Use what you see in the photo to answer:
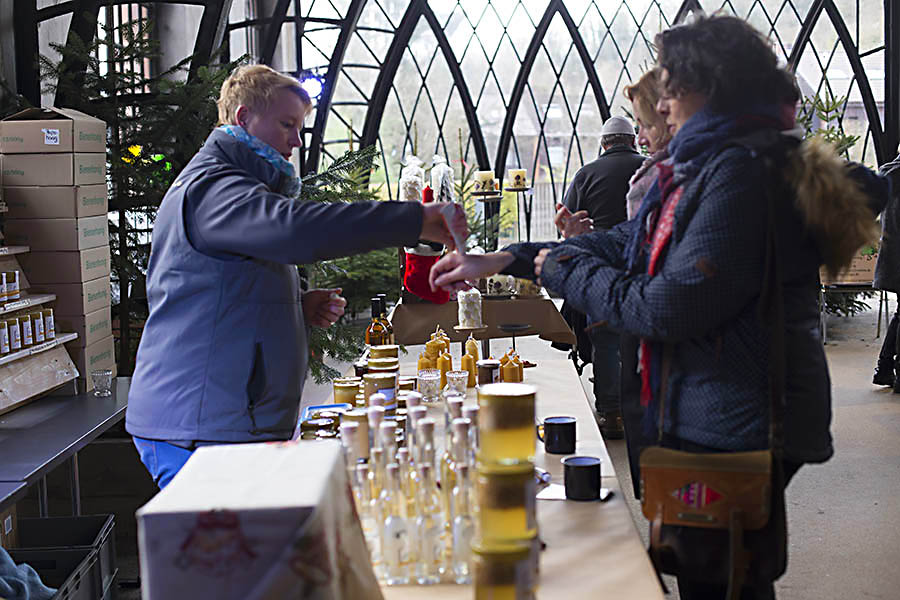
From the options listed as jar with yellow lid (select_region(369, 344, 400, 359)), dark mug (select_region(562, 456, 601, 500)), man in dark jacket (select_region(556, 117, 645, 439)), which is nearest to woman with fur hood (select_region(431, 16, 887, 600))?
dark mug (select_region(562, 456, 601, 500))

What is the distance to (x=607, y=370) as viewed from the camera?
5402 millimetres

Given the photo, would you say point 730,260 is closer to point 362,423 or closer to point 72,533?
point 362,423

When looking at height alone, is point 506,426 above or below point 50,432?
above

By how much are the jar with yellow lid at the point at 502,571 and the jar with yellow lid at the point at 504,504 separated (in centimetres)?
2

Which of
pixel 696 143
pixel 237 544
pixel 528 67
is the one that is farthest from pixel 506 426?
pixel 528 67

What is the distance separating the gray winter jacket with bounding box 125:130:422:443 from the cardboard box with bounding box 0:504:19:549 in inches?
48.6

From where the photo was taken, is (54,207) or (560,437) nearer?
(560,437)

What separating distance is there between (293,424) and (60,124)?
2263 millimetres

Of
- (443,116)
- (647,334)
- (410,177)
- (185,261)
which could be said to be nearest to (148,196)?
(410,177)

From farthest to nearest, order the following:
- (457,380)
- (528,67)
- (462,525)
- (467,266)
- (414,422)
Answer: (528,67), (457,380), (467,266), (414,422), (462,525)

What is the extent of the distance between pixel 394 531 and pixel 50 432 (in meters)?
2.01

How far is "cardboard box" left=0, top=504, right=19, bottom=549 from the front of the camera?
3076mm

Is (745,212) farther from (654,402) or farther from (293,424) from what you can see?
(293,424)

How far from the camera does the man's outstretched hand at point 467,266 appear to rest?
2123 mm
